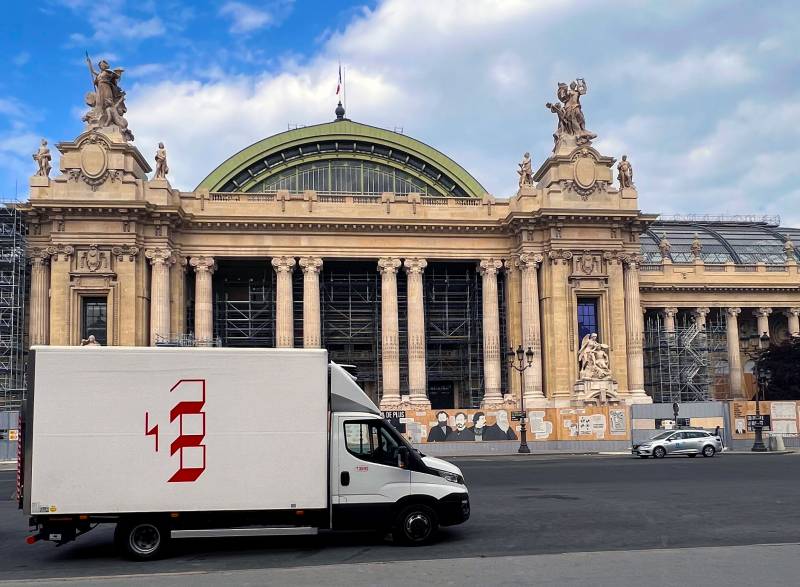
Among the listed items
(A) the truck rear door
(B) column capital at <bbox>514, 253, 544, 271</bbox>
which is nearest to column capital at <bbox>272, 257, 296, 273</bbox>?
(B) column capital at <bbox>514, 253, 544, 271</bbox>

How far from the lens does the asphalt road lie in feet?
50.2

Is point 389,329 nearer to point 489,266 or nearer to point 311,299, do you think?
point 311,299

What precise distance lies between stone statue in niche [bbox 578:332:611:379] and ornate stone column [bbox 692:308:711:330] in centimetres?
1764

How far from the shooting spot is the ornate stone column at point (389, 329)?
60812 mm

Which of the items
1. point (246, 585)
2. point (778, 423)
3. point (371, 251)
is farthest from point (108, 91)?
point (246, 585)

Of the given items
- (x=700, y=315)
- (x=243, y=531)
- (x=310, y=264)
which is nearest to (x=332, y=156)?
(x=310, y=264)

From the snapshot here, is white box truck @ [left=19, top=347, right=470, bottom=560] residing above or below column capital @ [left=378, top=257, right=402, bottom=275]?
below

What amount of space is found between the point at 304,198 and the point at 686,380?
3324 cm

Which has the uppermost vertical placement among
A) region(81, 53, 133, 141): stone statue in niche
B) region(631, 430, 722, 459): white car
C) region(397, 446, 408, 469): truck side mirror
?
region(81, 53, 133, 141): stone statue in niche

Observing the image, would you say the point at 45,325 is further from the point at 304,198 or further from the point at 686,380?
the point at 686,380

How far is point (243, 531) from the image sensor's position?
15844mm

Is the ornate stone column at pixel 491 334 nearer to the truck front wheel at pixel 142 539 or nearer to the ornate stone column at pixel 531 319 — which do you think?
the ornate stone column at pixel 531 319

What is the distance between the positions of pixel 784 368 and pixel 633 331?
15.5 m

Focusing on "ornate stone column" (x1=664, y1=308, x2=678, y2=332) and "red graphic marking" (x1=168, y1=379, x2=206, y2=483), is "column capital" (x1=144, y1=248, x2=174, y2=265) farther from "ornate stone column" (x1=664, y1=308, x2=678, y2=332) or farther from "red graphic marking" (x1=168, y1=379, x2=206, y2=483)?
"red graphic marking" (x1=168, y1=379, x2=206, y2=483)
